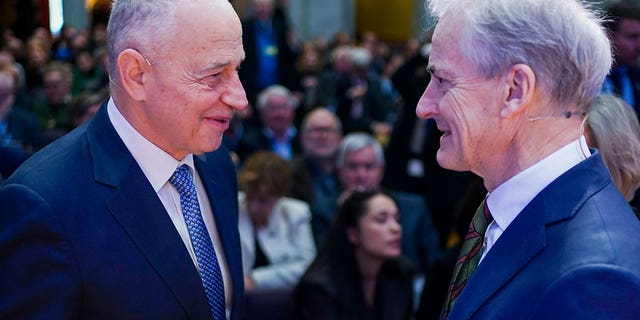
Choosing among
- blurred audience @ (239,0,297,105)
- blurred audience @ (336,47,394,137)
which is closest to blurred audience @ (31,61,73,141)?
blurred audience @ (239,0,297,105)

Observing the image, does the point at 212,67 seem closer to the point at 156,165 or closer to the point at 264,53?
the point at 156,165

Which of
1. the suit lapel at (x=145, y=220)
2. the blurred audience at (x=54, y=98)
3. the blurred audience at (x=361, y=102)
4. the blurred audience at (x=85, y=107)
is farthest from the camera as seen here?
the blurred audience at (x=361, y=102)

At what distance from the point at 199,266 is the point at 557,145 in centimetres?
86

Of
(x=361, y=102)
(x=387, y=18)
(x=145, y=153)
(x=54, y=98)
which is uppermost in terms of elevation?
(x=145, y=153)

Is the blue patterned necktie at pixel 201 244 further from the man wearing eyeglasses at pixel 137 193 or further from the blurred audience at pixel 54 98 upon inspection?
the blurred audience at pixel 54 98

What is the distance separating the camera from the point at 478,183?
144 inches

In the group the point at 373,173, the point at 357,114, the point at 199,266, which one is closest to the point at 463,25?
the point at 199,266

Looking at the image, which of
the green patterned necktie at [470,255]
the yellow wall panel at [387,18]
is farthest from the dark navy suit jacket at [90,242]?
the yellow wall panel at [387,18]

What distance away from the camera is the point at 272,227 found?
500 centimetres

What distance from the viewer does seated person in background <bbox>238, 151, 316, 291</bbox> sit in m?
4.80

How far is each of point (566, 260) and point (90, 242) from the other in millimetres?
957

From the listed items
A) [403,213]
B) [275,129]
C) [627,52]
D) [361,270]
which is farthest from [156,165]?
[275,129]

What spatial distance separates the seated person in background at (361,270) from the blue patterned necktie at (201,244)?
190 cm

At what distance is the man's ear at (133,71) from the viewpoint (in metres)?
2.04
